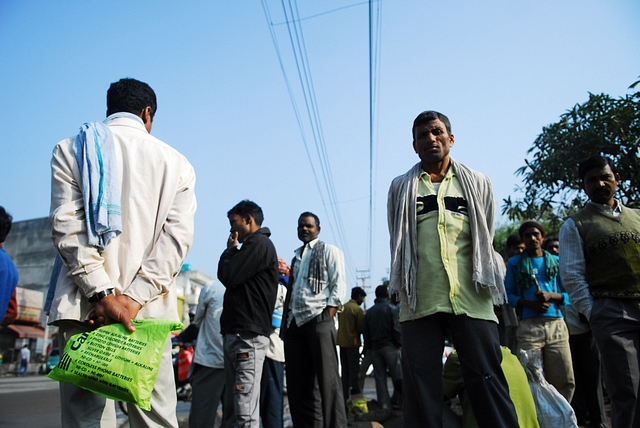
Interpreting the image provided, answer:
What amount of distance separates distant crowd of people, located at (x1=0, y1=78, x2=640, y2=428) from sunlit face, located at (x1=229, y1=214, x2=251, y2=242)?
0.01m

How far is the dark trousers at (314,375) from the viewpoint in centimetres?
500

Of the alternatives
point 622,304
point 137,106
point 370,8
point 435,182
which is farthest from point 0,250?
point 370,8

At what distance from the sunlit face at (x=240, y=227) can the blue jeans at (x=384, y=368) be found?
4.64 metres

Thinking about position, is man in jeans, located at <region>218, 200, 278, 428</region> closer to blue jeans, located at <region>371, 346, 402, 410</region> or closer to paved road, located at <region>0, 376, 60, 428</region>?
paved road, located at <region>0, 376, 60, 428</region>

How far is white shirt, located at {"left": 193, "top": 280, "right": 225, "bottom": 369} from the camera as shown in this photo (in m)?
5.77

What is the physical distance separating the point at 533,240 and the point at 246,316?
10.5 ft

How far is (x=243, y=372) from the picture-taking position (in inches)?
176

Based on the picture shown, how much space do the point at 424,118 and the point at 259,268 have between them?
6.68ft

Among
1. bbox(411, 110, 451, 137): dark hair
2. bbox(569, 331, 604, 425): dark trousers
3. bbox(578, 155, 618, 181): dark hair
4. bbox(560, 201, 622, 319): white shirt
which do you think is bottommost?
bbox(569, 331, 604, 425): dark trousers

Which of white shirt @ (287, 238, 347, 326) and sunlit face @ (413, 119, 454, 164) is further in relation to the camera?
white shirt @ (287, 238, 347, 326)

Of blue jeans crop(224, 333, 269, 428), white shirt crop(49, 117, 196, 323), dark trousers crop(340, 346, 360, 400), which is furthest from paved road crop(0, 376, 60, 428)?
dark trousers crop(340, 346, 360, 400)

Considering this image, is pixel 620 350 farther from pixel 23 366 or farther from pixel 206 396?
pixel 23 366

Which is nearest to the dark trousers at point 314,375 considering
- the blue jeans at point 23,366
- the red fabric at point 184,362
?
the red fabric at point 184,362

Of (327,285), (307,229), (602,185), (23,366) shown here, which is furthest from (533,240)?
(23,366)
